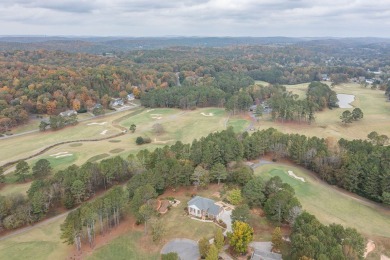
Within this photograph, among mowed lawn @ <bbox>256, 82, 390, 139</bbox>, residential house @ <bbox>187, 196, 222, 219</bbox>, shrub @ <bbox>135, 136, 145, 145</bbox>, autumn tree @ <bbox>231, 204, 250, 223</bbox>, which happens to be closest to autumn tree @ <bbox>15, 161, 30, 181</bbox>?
shrub @ <bbox>135, 136, 145, 145</bbox>

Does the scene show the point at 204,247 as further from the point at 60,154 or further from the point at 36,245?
the point at 60,154

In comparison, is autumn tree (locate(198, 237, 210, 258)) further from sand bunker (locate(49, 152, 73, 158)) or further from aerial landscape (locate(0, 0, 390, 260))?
sand bunker (locate(49, 152, 73, 158))

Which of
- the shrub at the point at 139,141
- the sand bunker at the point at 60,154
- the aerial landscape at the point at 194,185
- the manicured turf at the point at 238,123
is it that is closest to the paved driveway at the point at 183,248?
the aerial landscape at the point at 194,185

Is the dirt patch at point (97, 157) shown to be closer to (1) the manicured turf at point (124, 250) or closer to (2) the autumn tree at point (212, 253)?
(1) the manicured turf at point (124, 250)

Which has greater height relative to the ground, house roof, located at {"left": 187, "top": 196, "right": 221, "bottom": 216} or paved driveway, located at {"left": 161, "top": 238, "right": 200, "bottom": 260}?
house roof, located at {"left": 187, "top": 196, "right": 221, "bottom": 216}

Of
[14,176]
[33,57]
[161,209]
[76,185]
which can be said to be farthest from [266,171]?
[33,57]
